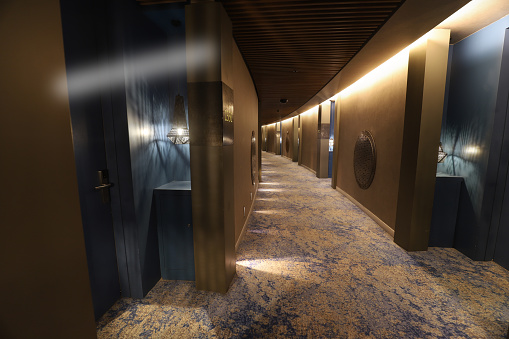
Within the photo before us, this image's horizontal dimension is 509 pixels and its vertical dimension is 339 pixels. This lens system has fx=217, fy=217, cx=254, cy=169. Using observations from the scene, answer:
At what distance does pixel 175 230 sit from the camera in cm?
254

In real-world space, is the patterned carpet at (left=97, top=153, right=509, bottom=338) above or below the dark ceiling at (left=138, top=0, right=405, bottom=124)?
below

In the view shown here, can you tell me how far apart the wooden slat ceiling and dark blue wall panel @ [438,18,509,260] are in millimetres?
1574

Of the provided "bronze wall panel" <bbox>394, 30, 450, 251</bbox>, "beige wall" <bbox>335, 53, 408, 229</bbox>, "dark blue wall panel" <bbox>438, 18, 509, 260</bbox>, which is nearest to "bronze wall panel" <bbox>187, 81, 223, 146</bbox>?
"bronze wall panel" <bbox>394, 30, 450, 251</bbox>

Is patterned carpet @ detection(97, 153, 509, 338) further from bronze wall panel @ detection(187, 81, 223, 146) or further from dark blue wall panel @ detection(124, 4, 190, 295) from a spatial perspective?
bronze wall panel @ detection(187, 81, 223, 146)

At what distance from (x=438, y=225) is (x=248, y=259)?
3034 mm

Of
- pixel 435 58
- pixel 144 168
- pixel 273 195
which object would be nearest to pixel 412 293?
pixel 435 58

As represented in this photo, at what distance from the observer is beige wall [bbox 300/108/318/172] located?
33.0 ft

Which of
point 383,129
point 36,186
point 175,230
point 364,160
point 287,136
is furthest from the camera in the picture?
point 287,136

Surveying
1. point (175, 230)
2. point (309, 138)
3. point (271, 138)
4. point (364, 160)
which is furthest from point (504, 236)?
point (271, 138)

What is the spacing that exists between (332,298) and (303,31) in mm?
3199

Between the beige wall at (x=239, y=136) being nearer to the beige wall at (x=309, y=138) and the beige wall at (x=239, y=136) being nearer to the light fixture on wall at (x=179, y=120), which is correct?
the light fixture on wall at (x=179, y=120)

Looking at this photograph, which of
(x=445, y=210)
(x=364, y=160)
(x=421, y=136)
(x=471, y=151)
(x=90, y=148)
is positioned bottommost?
(x=445, y=210)

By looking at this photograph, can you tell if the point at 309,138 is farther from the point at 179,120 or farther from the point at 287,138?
the point at 179,120

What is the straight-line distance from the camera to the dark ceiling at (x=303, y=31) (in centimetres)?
223
